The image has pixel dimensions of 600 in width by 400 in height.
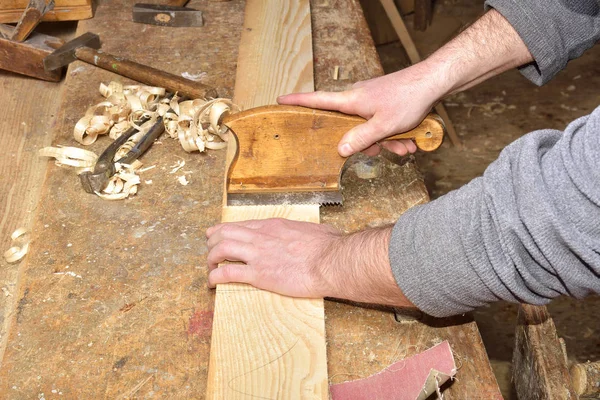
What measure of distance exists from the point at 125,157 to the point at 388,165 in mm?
945

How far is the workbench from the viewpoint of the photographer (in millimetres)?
1713

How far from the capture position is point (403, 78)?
2.05 meters

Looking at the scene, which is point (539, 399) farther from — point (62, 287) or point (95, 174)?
point (95, 174)

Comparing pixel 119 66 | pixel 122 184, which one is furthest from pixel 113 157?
pixel 119 66

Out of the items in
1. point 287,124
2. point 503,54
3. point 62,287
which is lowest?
point 62,287

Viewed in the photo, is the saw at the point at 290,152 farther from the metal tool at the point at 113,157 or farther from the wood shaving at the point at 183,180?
the metal tool at the point at 113,157

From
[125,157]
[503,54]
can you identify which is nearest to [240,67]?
[125,157]

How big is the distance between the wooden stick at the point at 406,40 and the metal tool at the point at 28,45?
238 centimetres

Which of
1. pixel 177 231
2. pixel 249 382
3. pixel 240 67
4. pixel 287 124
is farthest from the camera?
pixel 240 67

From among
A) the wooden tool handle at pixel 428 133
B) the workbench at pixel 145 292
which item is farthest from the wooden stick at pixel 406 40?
the wooden tool handle at pixel 428 133

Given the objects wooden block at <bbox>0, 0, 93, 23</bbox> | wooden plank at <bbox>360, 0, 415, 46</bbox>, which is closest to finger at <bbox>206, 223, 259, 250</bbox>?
wooden block at <bbox>0, 0, 93, 23</bbox>

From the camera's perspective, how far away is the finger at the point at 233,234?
190 centimetres

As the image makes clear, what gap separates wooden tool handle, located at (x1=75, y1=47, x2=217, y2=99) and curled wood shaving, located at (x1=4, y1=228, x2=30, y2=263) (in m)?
0.78

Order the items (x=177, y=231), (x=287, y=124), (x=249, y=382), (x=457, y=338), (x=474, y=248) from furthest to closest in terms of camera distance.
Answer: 1. (x=177, y=231)
2. (x=287, y=124)
3. (x=457, y=338)
4. (x=249, y=382)
5. (x=474, y=248)
